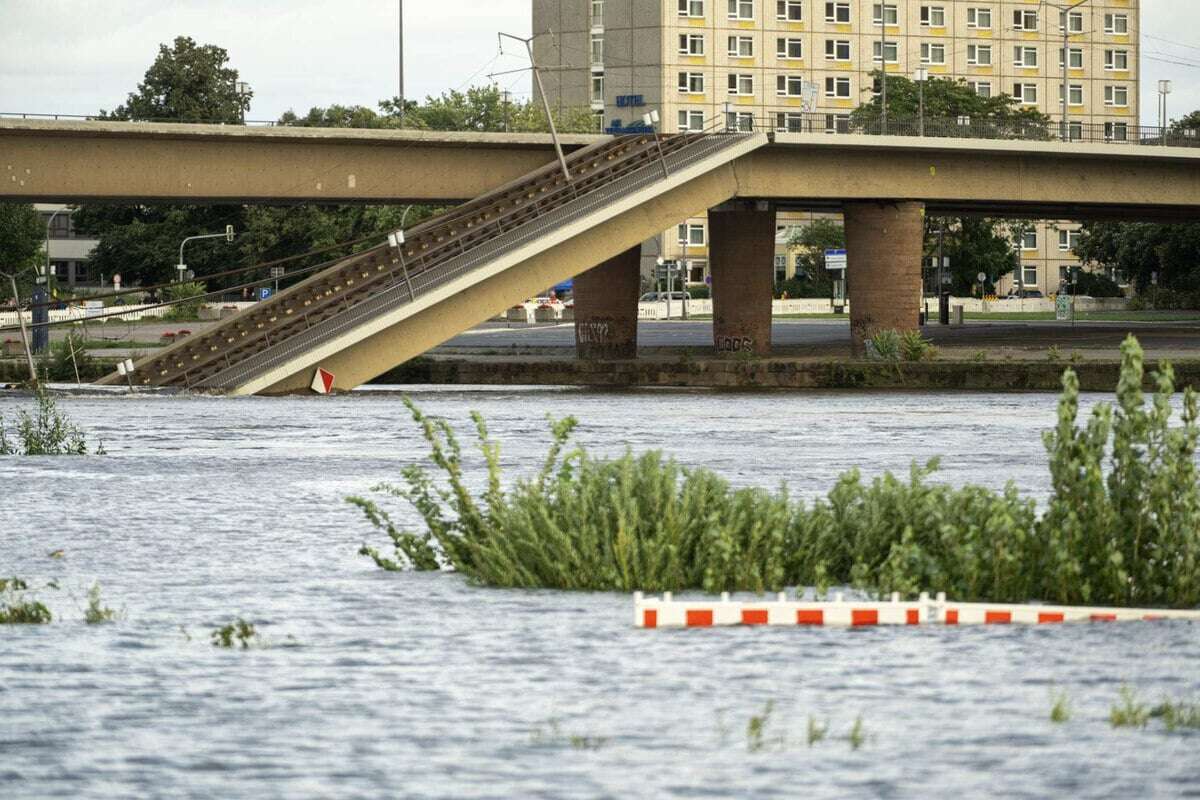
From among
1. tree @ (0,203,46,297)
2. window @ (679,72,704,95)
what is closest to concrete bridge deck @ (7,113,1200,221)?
tree @ (0,203,46,297)

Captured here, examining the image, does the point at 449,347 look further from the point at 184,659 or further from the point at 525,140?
the point at 184,659

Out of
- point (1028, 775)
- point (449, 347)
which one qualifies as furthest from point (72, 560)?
point (449, 347)

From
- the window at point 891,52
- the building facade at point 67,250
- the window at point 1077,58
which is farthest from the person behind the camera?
the building facade at point 67,250

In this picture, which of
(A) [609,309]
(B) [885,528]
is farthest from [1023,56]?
(B) [885,528]

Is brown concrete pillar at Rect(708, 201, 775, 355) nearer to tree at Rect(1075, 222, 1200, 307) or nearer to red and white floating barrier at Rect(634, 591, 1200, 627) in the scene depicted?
red and white floating barrier at Rect(634, 591, 1200, 627)

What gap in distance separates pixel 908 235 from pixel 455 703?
4985 cm

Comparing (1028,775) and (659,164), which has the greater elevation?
(659,164)

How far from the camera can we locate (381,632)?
1634cm

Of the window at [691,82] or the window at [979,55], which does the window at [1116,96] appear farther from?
the window at [691,82]

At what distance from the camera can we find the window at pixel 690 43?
153663 millimetres

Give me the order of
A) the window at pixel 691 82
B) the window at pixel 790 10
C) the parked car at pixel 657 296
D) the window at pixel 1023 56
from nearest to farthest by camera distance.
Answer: the parked car at pixel 657 296 → the window at pixel 691 82 → the window at pixel 790 10 → the window at pixel 1023 56

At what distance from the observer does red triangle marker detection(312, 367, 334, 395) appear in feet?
162

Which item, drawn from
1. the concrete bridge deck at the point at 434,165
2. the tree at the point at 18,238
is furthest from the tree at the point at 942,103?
the concrete bridge deck at the point at 434,165

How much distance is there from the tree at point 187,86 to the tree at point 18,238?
88.7 feet
